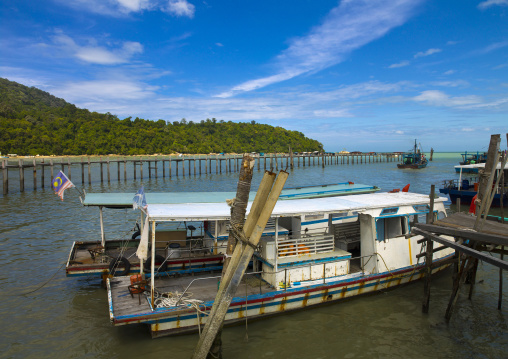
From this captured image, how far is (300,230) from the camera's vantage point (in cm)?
1092

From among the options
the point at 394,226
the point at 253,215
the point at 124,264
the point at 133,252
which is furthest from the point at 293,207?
the point at 133,252

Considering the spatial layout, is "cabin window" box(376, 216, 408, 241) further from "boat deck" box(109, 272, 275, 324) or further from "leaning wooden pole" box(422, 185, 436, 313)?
"boat deck" box(109, 272, 275, 324)

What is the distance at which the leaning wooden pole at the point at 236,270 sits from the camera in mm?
6055

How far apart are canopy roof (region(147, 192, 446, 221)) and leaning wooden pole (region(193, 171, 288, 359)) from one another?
2405mm

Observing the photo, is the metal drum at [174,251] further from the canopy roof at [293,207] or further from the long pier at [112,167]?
the long pier at [112,167]

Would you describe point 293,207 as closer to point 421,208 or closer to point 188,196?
point 421,208

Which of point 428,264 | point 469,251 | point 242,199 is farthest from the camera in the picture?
point 428,264

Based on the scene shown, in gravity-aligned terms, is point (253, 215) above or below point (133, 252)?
above

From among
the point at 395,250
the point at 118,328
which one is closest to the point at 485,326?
the point at 395,250

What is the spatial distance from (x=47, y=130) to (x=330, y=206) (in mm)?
94340

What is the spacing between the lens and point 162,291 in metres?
9.12

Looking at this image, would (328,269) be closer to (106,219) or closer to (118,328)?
(118,328)

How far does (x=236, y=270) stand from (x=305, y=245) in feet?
15.5

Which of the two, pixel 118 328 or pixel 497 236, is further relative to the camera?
pixel 118 328
